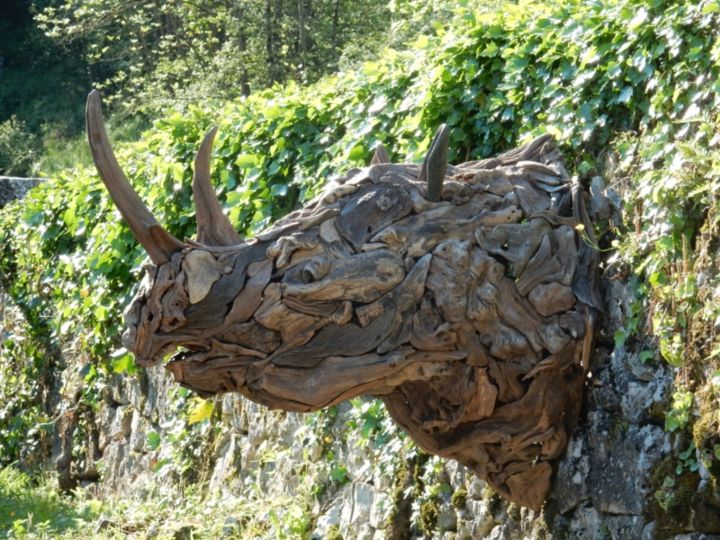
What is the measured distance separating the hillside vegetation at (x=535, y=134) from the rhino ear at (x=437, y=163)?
0.70 m

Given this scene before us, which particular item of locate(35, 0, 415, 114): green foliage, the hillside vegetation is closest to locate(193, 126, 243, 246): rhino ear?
the hillside vegetation

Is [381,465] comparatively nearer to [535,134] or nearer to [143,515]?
[535,134]

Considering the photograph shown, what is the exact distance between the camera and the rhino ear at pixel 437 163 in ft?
13.7

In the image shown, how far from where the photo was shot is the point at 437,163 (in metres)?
4.22

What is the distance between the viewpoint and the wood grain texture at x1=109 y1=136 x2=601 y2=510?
3988 millimetres

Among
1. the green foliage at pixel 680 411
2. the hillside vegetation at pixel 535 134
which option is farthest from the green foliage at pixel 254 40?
the green foliage at pixel 680 411

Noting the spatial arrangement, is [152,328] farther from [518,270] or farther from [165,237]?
[518,270]

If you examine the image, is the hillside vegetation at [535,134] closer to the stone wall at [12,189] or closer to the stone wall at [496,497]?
the stone wall at [496,497]

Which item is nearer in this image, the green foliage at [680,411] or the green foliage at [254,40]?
the green foliage at [680,411]

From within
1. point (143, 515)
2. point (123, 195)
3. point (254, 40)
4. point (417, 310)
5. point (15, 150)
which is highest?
point (15, 150)

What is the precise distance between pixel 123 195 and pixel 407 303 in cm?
107

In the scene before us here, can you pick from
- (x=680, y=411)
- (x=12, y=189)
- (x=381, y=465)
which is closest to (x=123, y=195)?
(x=680, y=411)

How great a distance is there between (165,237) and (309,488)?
3.22 m

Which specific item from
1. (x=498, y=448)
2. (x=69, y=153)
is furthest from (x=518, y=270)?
(x=69, y=153)
